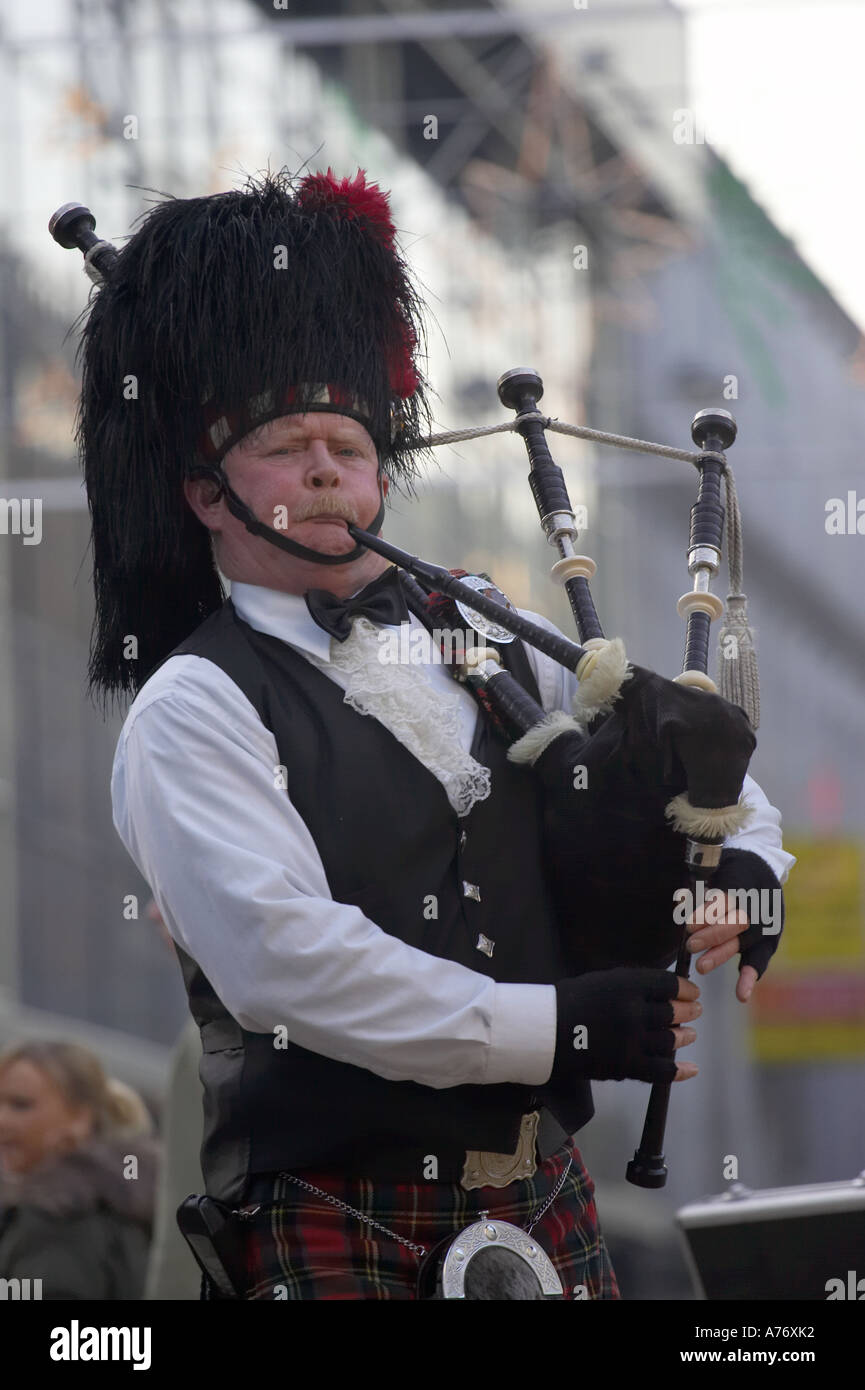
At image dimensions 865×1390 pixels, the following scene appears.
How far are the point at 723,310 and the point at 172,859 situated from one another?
22.1 ft

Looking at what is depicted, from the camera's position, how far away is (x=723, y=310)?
27.5 feet

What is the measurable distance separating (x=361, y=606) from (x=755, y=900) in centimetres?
64

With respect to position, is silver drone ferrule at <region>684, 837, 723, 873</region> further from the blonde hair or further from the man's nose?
the blonde hair

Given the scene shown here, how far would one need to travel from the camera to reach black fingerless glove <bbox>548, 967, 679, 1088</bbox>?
83.9 inches

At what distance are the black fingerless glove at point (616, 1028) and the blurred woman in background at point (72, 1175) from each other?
1.91 meters

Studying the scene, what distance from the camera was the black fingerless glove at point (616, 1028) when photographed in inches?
83.9

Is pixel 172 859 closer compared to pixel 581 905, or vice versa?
pixel 172 859

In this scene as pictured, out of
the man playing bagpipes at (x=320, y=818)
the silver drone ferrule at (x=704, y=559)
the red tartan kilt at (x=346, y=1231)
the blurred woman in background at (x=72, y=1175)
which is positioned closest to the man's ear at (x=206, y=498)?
the man playing bagpipes at (x=320, y=818)

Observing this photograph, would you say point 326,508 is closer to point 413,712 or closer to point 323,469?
point 323,469

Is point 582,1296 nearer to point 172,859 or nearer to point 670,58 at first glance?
point 172,859

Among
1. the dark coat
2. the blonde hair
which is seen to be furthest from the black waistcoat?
the blonde hair

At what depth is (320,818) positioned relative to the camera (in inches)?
88.2

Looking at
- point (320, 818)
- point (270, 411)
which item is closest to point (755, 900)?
point (320, 818)
